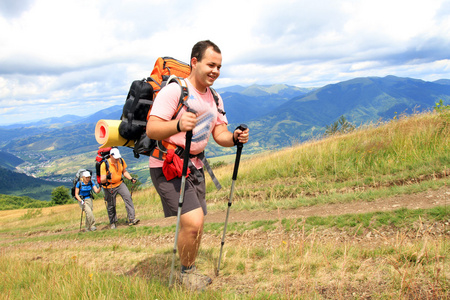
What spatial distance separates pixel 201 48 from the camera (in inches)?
129

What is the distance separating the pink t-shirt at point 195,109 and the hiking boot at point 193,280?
4.34 ft

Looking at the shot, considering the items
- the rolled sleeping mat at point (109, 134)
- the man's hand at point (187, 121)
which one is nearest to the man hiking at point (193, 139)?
the man's hand at point (187, 121)

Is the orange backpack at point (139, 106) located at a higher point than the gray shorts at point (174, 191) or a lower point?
higher

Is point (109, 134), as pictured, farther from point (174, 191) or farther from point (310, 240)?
point (310, 240)

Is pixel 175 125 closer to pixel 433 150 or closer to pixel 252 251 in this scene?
pixel 252 251

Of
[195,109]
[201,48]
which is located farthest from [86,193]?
[201,48]

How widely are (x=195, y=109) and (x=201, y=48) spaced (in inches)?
28.5

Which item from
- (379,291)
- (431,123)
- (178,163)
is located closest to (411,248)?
(379,291)

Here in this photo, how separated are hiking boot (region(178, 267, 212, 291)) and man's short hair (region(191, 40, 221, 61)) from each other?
8.55 feet

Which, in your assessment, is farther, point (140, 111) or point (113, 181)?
point (113, 181)

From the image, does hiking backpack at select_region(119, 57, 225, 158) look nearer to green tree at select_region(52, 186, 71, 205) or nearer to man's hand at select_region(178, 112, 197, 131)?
man's hand at select_region(178, 112, 197, 131)

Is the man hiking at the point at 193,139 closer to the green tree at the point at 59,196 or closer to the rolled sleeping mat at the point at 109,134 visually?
the rolled sleeping mat at the point at 109,134

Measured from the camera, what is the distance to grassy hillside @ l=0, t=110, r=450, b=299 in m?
2.96

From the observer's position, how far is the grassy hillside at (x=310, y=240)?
9.70 feet
